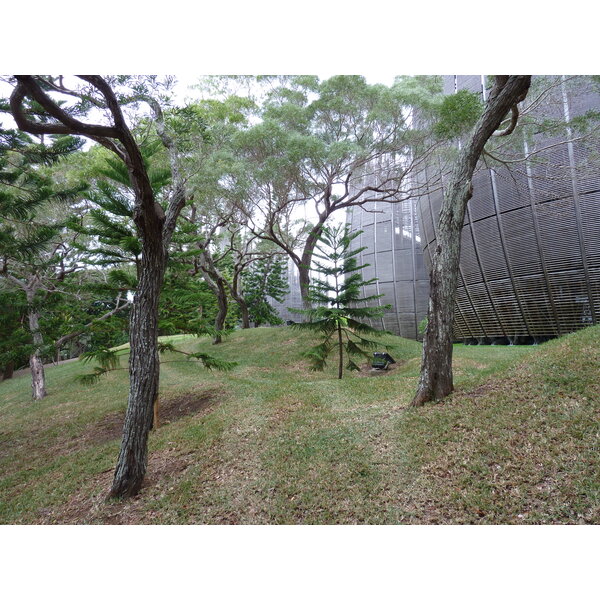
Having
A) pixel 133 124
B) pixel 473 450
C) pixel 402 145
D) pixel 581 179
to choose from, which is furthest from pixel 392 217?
pixel 473 450

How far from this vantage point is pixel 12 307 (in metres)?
4.70

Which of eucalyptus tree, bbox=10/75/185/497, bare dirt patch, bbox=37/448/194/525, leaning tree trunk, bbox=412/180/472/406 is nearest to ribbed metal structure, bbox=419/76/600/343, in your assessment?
leaning tree trunk, bbox=412/180/472/406

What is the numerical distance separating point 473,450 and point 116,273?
11.8 ft

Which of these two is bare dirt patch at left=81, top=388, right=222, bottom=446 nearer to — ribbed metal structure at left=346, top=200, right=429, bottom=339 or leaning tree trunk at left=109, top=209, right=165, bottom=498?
leaning tree trunk at left=109, top=209, right=165, bottom=498

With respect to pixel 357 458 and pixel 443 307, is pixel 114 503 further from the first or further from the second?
pixel 443 307

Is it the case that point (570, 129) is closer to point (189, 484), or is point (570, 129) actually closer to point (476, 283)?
point (476, 283)

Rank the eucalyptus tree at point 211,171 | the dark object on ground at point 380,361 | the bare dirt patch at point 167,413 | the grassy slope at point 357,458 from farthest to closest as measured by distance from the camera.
Result: the dark object on ground at point 380,361 < the eucalyptus tree at point 211,171 < the bare dirt patch at point 167,413 < the grassy slope at point 357,458

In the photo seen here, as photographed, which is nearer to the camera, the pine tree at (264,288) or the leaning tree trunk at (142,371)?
the leaning tree trunk at (142,371)

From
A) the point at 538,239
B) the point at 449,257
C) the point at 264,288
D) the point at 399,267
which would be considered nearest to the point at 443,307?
the point at 449,257

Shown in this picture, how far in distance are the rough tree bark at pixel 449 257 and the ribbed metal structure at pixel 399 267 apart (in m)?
7.87

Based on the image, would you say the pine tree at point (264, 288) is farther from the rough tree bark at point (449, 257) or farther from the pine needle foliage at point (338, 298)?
the rough tree bark at point (449, 257)

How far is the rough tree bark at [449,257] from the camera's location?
3.25 m

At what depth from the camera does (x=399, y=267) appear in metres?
11.7

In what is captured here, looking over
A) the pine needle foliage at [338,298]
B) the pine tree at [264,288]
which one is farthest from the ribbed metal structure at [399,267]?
the pine needle foliage at [338,298]
